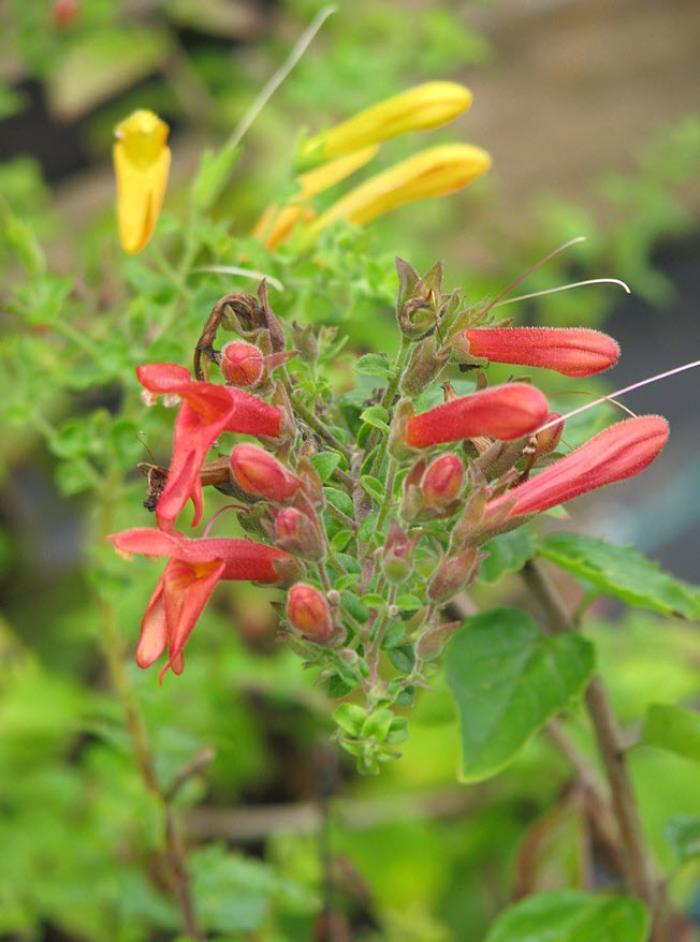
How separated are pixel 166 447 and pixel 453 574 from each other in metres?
0.58

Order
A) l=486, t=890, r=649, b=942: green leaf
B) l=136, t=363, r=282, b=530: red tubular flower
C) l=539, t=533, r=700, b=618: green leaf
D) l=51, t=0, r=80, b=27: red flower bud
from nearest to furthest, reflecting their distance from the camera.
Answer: l=136, t=363, r=282, b=530: red tubular flower
l=539, t=533, r=700, b=618: green leaf
l=486, t=890, r=649, b=942: green leaf
l=51, t=0, r=80, b=27: red flower bud

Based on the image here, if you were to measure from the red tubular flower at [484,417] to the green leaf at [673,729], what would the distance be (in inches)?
9.3

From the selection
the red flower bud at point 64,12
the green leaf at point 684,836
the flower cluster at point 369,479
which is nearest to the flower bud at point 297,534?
the flower cluster at point 369,479

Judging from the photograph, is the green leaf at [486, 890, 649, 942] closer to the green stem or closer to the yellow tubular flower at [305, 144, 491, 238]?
the green stem

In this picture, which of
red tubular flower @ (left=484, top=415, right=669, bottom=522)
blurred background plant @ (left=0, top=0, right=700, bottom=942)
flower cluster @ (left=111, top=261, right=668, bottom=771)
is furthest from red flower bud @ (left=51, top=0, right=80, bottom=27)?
red tubular flower @ (left=484, top=415, right=669, bottom=522)

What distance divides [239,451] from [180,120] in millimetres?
1912

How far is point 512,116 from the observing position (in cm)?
283

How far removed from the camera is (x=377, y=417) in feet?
1.79

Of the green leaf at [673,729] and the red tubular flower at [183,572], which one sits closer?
the red tubular flower at [183,572]

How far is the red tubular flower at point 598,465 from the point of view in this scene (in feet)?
1.80

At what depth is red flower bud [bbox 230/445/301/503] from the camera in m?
0.51

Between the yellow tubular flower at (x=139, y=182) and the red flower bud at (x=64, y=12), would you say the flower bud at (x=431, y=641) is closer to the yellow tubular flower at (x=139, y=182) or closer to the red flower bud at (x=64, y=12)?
the yellow tubular flower at (x=139, y=182)

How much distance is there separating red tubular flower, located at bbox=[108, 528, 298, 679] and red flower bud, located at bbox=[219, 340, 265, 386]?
7 cm

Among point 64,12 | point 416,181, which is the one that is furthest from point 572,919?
point 64,12
